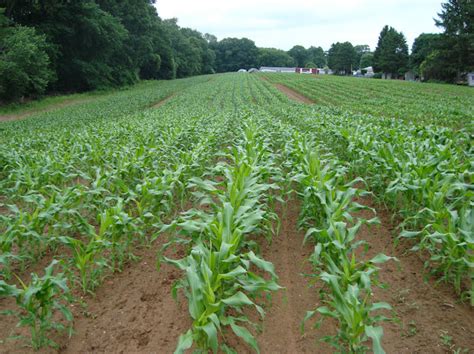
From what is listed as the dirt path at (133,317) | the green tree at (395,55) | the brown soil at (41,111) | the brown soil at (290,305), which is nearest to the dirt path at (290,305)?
the brown soil at (290,305)

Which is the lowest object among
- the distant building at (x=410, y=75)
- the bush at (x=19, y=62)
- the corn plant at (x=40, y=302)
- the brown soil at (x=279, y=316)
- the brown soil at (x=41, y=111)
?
the brown soil at (x=41, y=111)

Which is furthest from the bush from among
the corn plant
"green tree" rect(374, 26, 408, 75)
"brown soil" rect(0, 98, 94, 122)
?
"green tree" rect(374, 26, 408, 75)

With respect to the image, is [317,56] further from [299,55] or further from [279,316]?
[279,316]

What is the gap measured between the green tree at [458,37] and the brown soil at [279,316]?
4678 centimetres

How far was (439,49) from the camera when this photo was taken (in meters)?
43.4

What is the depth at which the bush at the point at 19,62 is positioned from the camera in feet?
67.5

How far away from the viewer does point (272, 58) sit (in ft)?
409

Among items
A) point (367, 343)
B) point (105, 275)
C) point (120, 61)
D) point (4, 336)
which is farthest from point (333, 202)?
point (120, 61)

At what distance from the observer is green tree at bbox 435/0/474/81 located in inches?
1625

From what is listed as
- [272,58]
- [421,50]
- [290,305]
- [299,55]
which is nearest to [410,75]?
[421,50]

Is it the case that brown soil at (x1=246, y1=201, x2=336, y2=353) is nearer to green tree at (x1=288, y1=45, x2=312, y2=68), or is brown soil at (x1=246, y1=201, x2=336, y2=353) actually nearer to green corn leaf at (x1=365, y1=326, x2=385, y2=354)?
green corn leaf at (x1=365, y1=326, x2=385, y2=354)

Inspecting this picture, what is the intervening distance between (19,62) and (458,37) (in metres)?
44.7

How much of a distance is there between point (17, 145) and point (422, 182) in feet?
32.0

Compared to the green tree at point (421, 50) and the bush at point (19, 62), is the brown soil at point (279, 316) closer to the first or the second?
the bush at point (19, 62)
